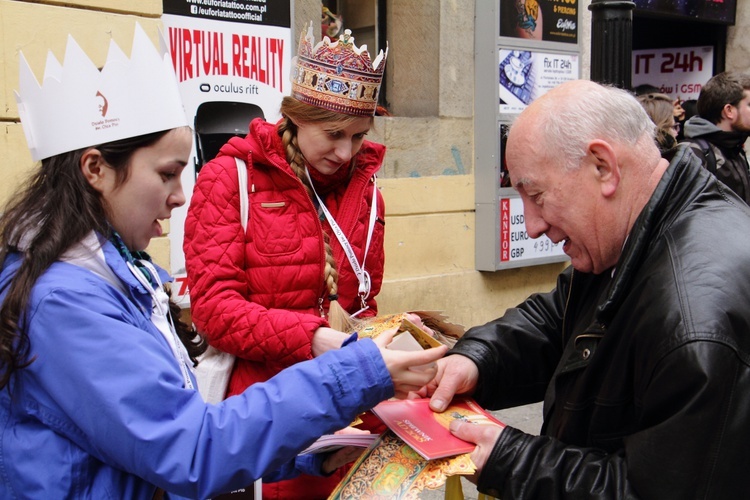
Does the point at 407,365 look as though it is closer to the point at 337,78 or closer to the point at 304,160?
the point at 304,160

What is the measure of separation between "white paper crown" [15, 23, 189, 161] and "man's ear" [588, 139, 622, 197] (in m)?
0.96

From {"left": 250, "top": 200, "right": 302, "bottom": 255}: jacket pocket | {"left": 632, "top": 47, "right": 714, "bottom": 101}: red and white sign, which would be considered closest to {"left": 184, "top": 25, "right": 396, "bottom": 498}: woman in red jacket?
{"left": 250, "top": 200, "right": 302, "bottom": 255}: jacket pocket

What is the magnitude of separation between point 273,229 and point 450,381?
88 cm

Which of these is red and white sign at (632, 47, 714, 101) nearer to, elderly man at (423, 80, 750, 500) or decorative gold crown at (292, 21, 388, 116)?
decorative gold crown at (292, 21, 388, 116)

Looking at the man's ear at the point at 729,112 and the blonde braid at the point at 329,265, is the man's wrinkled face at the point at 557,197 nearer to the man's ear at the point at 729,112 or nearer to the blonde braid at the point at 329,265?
the blonde braid at the point at 329,265

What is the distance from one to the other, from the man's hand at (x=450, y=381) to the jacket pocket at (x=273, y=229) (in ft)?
2.40

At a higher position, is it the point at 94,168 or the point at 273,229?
the point at 94,168

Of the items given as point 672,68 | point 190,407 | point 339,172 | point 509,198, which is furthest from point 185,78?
point 672,68

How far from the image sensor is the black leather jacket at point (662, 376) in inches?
61.2

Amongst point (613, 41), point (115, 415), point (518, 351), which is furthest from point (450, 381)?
point (613, 41)

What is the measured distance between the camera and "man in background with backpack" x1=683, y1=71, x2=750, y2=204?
19.7 feet

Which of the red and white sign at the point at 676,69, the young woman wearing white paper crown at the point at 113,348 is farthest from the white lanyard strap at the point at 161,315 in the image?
the red and white sign at the point at 676,69

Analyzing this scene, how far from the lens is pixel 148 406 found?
5.16 ft

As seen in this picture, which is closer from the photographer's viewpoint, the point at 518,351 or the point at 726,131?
the point at 518,351
